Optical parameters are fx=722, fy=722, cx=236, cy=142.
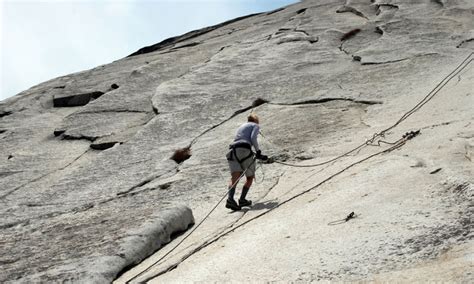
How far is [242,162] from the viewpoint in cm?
1013

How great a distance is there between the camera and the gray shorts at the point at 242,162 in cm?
1009

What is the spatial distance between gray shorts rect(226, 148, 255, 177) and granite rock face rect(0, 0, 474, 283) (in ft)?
1.47

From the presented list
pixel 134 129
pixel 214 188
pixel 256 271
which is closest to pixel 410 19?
pixel 134 129

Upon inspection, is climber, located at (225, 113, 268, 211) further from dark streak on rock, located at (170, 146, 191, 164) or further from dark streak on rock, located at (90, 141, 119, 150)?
dark streak on rock, located at (90, 141, 119, 150)

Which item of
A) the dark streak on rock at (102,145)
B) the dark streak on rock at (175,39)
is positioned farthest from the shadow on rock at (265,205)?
the dark streak on rock at (175,39)

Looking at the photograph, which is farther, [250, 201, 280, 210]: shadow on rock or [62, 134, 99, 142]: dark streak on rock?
[62, 134, 99, 142]: dark streak on rock

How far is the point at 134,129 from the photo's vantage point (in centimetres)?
1465

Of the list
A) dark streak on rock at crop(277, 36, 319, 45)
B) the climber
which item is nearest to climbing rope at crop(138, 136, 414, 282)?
the climber

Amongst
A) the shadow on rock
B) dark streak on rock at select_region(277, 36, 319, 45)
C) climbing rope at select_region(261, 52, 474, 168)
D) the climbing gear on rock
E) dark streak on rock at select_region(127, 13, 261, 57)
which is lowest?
the shadow on rock

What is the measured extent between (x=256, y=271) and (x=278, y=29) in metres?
14.3

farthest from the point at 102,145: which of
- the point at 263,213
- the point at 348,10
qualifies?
the point at 348,10

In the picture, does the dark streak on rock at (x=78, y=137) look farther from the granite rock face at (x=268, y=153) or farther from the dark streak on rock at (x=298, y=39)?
the dark streak on rock at (x=298, y=39)

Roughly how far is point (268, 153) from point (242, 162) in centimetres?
179

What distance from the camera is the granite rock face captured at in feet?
23.4
